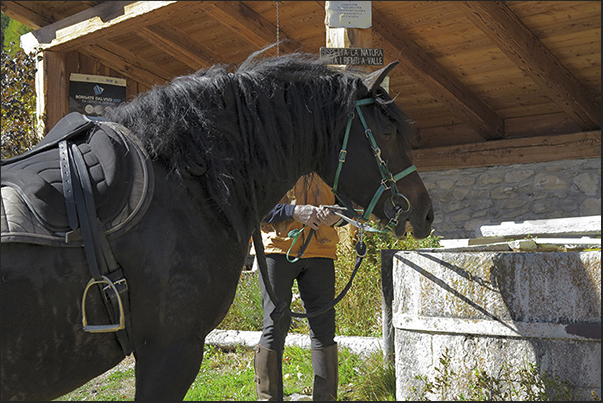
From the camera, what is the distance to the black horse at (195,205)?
5.60 feet

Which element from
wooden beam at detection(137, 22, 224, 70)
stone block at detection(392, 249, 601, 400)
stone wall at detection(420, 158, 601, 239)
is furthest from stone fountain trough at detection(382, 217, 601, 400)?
wooden beam at detection(137, 22, 224, 70)

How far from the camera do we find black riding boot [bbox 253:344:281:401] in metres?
3.16

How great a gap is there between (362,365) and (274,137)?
238 cm

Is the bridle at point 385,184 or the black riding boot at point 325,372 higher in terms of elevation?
the bridle at point 385,184

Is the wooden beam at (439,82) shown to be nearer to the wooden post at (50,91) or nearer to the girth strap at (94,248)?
the wooden post at (50,91)

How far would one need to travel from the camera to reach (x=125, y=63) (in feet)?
27.3

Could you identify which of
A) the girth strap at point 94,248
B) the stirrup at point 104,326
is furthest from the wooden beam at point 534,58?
the stirrup at point 104,326

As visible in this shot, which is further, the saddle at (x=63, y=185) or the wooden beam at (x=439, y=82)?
the wooden beam at (x=439, y=82)

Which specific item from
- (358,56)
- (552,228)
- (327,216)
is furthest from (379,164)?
(552,228)

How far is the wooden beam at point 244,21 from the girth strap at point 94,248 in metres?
5.02

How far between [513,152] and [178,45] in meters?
5.10

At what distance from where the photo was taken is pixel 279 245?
3250mm

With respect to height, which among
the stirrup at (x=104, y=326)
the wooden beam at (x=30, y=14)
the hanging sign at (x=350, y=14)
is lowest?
the stirrup at (x=104, y=326)

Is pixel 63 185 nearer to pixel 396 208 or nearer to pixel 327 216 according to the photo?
pixel 396 208
